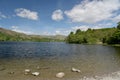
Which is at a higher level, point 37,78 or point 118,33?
point 118,33

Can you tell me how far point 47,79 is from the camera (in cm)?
1983

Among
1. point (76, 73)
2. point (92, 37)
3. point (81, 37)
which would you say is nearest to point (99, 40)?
point (92, 37)

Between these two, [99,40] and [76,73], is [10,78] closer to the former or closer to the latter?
[76,73]

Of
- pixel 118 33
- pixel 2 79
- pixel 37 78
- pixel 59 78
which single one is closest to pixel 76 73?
pixel 59 78

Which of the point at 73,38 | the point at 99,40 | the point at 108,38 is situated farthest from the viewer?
the point at 73,38

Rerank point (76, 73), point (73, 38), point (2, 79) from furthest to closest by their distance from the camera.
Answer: point (73, 38)
point (76, 73)
point (2, 79)

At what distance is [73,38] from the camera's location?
600 ft

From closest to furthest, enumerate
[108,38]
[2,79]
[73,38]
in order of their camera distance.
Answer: [2,79] < [108,38] < [73,38]

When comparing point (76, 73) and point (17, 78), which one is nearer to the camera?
point (17, 78)

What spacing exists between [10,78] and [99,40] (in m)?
152

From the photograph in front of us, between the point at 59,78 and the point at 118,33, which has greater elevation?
the point at 118,33

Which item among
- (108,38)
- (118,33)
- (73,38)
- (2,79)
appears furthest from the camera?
(73,38)

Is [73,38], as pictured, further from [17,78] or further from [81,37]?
[17,78]

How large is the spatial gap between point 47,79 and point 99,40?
5956 inches
